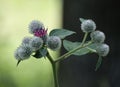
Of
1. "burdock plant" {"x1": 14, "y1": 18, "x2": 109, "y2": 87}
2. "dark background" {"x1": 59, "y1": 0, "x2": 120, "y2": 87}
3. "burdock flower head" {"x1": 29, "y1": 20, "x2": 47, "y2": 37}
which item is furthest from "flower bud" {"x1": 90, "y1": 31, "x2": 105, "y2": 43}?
"dark background" {"x1": 59, "y1": 0, "x2": 120, "y2": 87}

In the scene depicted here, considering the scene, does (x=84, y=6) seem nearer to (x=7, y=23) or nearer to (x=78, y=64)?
(x=78, y=64)

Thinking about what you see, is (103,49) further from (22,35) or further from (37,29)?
(22,35)

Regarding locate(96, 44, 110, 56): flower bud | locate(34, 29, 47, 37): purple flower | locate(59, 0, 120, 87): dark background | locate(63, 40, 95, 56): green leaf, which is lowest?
locate(59, 0, 120, 87): dark background

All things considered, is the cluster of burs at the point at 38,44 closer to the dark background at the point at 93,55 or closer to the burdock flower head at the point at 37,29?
the burdock flower head at the point at 37,29

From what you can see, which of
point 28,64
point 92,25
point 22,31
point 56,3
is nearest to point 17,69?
point 28,64

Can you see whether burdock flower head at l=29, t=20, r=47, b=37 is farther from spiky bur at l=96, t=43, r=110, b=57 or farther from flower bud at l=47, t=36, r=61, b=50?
spiky bur at l=96, t=43, r=110, b=57

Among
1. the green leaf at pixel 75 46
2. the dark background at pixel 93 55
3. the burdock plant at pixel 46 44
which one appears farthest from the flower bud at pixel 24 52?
the dark background at pixel 93 55

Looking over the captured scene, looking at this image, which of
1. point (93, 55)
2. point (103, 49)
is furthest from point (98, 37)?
point (93, 55)
